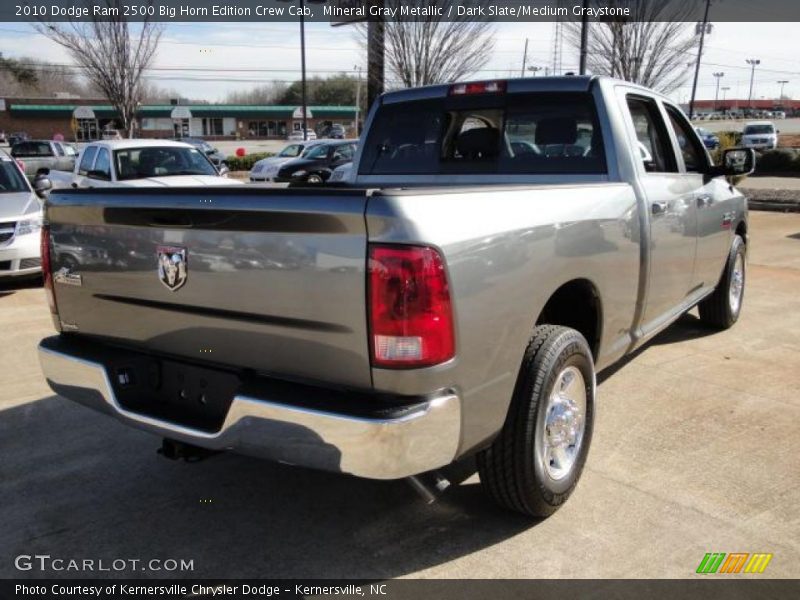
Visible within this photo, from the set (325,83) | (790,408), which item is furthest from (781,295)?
(325,83)

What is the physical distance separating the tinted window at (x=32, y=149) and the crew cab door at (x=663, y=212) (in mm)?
26605

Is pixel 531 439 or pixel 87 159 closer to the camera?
pixel 531 439

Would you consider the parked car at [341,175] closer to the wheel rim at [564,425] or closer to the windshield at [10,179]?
the wheel rim at [564,425]

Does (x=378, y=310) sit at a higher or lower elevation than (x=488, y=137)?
lower

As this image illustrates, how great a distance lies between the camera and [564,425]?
10.6ft

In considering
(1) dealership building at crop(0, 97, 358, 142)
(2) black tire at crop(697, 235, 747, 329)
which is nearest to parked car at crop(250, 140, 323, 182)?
(2) black tire at crop(697, 235, 747, 329)

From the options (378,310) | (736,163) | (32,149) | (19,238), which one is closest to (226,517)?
(378,310)

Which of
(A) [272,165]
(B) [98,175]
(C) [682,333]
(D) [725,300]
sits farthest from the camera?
(A) [272,165]

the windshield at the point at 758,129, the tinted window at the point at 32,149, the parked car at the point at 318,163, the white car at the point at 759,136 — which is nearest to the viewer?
the parked car at the point at 318,163

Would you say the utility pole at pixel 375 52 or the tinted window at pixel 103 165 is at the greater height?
the utility pole at pixel 375 52

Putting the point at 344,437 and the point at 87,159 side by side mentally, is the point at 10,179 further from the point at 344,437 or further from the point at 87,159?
the point at 344,437

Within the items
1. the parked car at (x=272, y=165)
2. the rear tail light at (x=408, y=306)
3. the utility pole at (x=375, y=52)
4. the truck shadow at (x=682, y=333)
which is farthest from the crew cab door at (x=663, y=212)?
the parked car at (x=272, y=165)

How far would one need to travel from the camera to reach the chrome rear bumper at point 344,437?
7.62 feet

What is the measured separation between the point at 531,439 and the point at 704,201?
2.84 m
